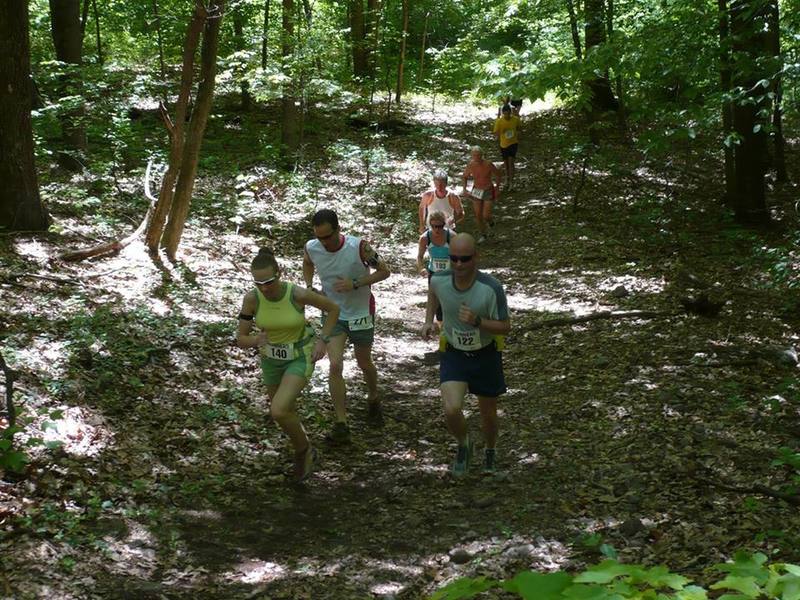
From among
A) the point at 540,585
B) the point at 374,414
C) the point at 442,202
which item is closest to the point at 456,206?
the point at 442,202

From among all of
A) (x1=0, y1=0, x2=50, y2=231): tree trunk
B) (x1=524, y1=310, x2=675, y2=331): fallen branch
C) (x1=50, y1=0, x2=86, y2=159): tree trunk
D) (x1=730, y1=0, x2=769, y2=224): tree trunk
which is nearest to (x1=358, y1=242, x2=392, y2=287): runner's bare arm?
(x1=524, y1=310, x2=675, y2=331): fallen branch

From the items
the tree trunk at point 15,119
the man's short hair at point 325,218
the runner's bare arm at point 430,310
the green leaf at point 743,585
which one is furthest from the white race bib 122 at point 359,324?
the tree trunk at point 15,119

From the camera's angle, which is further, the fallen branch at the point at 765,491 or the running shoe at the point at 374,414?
the running shoe at the point at 374,414

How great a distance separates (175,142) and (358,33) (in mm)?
17658

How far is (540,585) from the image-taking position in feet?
6.43

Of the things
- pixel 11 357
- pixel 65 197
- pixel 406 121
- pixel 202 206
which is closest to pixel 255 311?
pixel 11 357

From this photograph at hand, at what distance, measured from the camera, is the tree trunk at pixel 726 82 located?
1017 cm

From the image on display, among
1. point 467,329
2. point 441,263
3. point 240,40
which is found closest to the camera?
point 467,329

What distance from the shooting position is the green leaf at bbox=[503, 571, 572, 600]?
6.27ft

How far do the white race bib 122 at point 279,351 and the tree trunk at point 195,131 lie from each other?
569 cm

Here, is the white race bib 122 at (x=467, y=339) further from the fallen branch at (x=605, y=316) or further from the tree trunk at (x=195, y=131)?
the tree trunk at (x=195, y=131)

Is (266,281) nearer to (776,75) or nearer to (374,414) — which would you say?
(374,414)

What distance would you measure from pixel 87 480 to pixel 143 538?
2.52 feet

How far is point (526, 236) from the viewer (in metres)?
15.8
